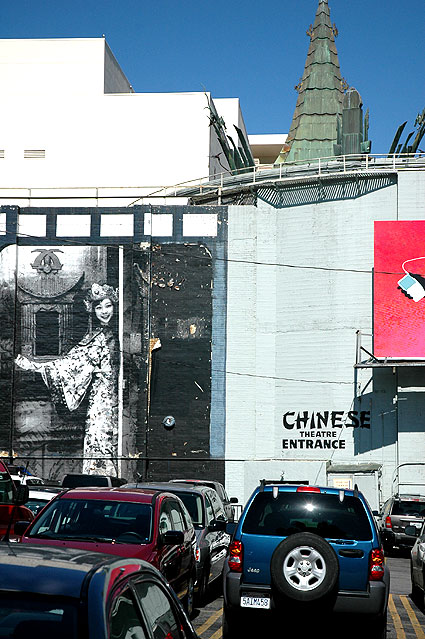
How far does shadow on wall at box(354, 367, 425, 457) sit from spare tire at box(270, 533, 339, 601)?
92.4 ft

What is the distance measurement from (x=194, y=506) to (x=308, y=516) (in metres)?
5.05

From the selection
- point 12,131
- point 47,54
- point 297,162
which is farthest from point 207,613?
point 47,54

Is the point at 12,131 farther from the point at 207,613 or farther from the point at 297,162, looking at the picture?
the point at 207,613

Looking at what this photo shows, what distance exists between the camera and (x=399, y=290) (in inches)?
1432

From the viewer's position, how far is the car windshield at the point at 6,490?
48.4 feet

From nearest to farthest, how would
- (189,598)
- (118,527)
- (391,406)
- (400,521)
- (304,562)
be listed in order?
1. (304,562)
2. (118,527)
3. (189,598)
4. (400,521)
5. (391,406)

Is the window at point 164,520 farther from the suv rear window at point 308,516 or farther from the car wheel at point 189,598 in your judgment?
the suv rear window at point 308,516

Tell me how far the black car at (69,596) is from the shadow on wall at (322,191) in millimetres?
35053

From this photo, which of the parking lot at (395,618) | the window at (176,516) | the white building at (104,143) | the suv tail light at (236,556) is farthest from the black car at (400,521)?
the white building at (104,143)

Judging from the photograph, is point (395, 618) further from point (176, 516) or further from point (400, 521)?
point (400, 521)

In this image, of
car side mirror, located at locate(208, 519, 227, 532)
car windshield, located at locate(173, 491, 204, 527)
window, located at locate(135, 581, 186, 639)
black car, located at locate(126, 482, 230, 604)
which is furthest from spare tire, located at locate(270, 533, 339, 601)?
car windshield, located at locate(173, 491, 204, 527)

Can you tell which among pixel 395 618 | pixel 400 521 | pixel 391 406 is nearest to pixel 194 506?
pixel 395 618

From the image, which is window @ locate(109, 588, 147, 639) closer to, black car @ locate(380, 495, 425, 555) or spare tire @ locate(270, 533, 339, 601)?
spare tire @ locate(270, 533, 339, 601)

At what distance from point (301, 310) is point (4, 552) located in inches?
1358
